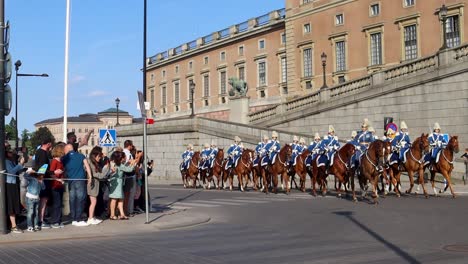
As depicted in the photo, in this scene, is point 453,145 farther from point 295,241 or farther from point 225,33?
point 225,33

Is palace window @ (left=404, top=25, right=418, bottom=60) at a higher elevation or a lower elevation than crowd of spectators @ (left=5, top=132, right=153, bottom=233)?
higher

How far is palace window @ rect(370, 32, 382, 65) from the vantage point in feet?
169

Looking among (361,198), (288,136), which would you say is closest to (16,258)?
(361,198)

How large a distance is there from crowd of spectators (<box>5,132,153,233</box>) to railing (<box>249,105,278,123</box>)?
29.5 m

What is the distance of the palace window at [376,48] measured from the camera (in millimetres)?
51594

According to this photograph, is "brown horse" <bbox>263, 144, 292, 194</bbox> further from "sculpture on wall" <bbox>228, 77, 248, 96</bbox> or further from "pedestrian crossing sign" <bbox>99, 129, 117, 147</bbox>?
"sculpture on wall" <bbox>228, 77, 248, 96</bbox>

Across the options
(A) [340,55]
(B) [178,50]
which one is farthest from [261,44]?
(B) [178,50]

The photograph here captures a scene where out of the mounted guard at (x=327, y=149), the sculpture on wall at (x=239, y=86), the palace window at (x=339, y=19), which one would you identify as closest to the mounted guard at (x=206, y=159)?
the mounted guard at (x=327, y=149)

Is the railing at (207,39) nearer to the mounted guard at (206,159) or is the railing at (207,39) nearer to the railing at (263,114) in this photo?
the railing at (263,114)

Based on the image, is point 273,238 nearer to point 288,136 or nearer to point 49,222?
point 49,222

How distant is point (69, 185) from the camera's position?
1493 centimetres

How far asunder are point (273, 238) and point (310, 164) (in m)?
12.7

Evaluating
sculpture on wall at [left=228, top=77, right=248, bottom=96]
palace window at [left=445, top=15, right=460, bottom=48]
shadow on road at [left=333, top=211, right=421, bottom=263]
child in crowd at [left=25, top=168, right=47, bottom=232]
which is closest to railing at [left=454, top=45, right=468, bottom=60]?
palace window at [left=445, top=15, right=460, bottom=48]

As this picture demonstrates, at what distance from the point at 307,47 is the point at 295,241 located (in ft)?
161
